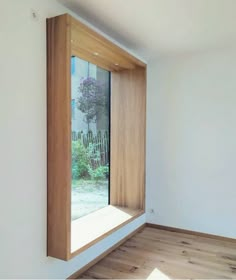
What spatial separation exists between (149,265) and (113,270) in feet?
1.27

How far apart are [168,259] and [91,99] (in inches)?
81.2

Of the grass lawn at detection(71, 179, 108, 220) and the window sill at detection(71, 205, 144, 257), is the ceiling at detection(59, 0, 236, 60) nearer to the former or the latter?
the grass lawn at detection(71, 179, 108, 220)

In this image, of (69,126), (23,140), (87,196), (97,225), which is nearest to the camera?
(23,140)

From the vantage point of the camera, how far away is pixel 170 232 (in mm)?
A: 3729

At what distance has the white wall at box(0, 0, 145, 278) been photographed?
6.09ft

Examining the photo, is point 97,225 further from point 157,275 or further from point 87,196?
point 157,275

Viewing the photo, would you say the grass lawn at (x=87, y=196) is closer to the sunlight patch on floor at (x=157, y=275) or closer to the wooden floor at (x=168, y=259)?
the wooden floor at (x=168, y=259)

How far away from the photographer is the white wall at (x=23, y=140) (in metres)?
1.86

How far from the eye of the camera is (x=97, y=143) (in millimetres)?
3469

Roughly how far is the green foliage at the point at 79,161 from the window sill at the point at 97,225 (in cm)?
51

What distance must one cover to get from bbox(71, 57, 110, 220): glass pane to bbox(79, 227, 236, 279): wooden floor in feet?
2.11

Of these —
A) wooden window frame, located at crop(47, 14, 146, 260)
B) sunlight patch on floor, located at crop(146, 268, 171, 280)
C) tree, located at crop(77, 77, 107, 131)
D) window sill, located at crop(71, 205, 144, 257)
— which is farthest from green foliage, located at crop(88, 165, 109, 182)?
sunlight patch on floor, located at crop(146, 268, 171, 280)

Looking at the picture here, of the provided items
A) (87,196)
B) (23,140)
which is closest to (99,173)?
(87,196)

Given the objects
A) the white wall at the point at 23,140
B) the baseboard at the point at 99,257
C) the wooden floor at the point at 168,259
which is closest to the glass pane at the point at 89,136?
the baseboard at the point at 99,257
